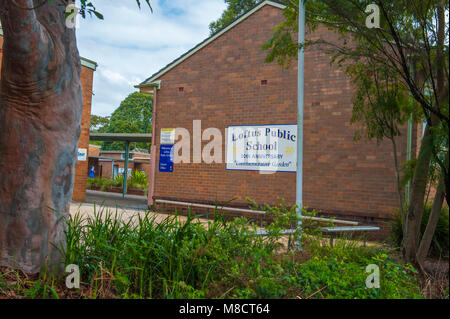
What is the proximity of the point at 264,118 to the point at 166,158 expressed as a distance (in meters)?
3.84

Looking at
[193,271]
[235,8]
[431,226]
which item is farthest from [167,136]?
[235,8]

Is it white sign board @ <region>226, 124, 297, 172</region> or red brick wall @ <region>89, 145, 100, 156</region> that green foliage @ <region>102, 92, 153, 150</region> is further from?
white sign board @ <region>226, 124, 297, 172</region>

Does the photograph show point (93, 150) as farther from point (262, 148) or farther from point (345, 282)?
point (345, 282)

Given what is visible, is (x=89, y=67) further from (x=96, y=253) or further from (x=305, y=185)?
(x=96, y=253)

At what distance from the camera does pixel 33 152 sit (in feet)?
10.9

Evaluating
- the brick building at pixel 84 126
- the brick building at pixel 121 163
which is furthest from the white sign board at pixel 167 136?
the brick building at pixel 121 163

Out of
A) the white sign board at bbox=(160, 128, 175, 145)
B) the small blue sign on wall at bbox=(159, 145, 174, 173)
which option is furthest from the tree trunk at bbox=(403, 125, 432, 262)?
the white sign board at bbox=(160, 128, 175, 145)

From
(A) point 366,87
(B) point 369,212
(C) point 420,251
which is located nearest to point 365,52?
(A) point 366,87

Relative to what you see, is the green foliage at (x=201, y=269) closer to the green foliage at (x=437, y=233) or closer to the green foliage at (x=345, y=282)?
the green foliage at (x=345, y=282)

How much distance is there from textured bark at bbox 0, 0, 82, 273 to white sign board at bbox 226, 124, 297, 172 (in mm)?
8101

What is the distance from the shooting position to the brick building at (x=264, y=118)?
973 cm

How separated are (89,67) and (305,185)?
10.6 m

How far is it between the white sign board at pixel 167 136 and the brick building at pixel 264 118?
0.20m
